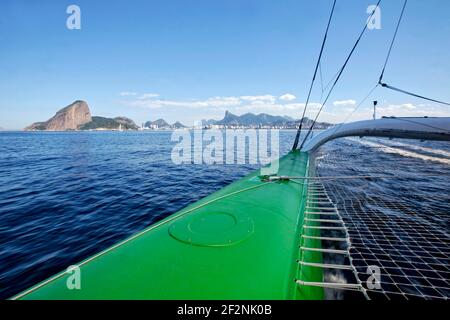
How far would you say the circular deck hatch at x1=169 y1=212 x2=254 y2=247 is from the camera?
2.92m

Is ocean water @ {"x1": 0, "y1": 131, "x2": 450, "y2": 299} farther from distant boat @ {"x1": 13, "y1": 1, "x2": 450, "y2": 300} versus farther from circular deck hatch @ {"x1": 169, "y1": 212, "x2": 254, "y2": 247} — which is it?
circular deck hatch @ {"x1": 169, "y1": 212, "x2": 254, "y2": 247}

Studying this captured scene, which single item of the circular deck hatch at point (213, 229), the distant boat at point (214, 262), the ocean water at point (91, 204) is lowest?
the ocean water at point (91, 204)

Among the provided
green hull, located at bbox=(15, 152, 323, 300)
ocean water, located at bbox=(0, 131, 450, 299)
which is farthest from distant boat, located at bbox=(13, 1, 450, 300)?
ocean water, located at bbox=(0, 131, 450, 299)

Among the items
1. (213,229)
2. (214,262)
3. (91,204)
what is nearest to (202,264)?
(214,262)

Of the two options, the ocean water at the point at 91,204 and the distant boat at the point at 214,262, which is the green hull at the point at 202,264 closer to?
the distant boat at the point at 214,262

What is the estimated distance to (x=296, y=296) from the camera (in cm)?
232

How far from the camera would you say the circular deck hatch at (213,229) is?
292 centimetres

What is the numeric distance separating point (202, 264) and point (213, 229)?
846 millimetres

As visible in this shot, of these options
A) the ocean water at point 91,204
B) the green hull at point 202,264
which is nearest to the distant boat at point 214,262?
the green hull at point 202,264

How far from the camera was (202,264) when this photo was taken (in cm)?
242

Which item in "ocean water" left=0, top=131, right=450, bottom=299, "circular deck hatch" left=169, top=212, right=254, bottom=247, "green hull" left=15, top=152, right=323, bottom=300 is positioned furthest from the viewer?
"ocean water" left=0, top=131, right=450, bottom=299
